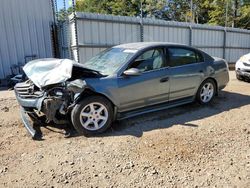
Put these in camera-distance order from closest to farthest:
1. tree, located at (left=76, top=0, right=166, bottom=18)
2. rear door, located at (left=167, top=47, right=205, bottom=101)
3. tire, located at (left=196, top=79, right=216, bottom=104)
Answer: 1. rear door, located at (left=167, top=47, right=205, bottom=101)
2. tire, located at (left=196, top=79, right=216, bottom=104)
3. tree, located at (left=76, top=0, right=166, bottom=18)

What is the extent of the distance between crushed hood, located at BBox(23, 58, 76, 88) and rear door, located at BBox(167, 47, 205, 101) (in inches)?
81.8

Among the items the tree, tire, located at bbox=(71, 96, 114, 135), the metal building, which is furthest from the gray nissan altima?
the tree

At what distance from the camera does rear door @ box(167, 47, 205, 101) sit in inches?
205

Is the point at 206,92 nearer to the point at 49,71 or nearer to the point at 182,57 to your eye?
the point at 182,57

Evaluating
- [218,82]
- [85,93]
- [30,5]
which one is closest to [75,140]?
[85,93]

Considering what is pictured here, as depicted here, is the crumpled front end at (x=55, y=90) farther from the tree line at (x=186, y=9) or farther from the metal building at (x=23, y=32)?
the tree line at (x=186, y=9)

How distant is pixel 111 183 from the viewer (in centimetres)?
291

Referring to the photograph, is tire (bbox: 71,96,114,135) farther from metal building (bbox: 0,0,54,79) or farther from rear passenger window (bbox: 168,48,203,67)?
metal building (bbox: 0,0,54,79)

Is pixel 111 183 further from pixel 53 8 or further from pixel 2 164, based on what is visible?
pixel 53 8

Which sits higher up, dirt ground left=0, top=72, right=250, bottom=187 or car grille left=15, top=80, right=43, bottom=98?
car grille left=15, top=80, right=43, bottom=98

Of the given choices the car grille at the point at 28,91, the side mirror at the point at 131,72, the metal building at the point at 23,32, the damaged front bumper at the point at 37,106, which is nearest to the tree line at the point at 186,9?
the metal building at the point at 23,32

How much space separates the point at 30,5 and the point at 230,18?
22.9 metres

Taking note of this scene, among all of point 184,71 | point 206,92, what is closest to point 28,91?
point 184,71

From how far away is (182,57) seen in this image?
549cm
